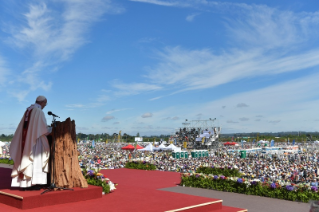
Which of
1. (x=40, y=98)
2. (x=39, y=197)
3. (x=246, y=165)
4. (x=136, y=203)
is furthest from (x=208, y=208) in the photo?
(x=246, y=165)

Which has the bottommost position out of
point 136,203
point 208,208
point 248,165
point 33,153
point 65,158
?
point 248,165

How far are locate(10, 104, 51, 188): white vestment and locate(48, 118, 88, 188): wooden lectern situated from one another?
19 cm

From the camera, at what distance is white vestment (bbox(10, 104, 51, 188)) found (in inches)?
211

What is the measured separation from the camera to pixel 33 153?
5.42 meters

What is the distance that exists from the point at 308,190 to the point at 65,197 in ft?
21.3

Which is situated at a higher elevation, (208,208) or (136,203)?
(136,203)

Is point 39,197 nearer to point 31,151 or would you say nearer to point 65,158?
point 31,151

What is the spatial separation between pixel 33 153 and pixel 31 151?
0.18 ft

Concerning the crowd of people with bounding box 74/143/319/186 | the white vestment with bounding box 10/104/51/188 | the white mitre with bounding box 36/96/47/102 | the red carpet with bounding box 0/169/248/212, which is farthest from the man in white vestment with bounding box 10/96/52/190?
the crowd of people with bounding box 74/143/319/186

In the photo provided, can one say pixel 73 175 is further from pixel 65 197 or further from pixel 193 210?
pixel 193 210

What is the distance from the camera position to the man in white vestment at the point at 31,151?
5363mm

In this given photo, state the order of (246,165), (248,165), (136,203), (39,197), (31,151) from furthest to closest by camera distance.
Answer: (248,165) → (246,165) → (136,203) → (31,151) → (39,197)

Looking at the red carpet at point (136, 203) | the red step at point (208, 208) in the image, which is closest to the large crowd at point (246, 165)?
the red step at point (208, 208)

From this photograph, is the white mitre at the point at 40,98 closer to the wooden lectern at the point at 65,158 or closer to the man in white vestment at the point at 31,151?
the man in white vestment at the point at 31,151
